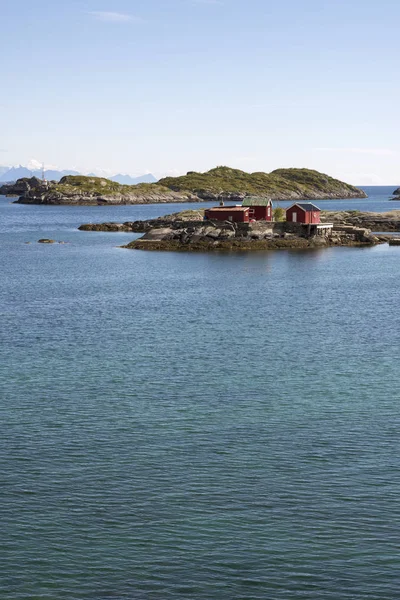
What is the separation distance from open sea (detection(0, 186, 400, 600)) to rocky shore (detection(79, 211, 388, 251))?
57.7 m

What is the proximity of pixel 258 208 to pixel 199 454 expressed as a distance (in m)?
107

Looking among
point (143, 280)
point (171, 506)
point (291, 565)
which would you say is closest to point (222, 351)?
point (171, 506)

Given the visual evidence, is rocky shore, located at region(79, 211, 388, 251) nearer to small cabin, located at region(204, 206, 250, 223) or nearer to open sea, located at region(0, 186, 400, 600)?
small cabin, located at region(204, 206, 250, 223)

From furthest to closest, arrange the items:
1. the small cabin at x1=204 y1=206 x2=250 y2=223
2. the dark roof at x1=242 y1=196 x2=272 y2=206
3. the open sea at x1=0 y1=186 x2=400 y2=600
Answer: the dark roof at x1=242 y1=196 x2=272 y2=206
the small cabin at x1=204 y1=206 x2=250 y2=223
the open sea at x1=0 y1=186 x2=400 y2=600

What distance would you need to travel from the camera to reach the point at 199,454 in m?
33.5

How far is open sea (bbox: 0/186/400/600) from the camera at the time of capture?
23.9m

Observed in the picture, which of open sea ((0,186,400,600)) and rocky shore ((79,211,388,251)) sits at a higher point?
rocky shore ((79,211,388,251))

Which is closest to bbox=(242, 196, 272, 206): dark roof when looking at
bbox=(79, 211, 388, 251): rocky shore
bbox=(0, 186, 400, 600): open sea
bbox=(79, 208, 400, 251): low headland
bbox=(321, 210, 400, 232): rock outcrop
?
bbox=(79, 208, 400, 251): low headland

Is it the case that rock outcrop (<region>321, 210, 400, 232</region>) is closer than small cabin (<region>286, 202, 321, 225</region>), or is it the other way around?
small cabin (<region>286, 202, 321, 225</region>)

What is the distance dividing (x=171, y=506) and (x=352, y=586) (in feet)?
26.1

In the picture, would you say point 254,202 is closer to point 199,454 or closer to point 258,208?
point 258,208

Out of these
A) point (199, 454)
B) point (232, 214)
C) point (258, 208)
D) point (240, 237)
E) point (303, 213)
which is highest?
point (258, 208)

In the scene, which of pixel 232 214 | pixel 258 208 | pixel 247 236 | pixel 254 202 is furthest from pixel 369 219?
pixel 232 214

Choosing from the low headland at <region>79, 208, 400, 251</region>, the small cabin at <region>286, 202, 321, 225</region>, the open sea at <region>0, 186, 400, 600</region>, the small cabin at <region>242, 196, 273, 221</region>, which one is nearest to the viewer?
the open sea at <region>0, 186, 400, 600</region>
